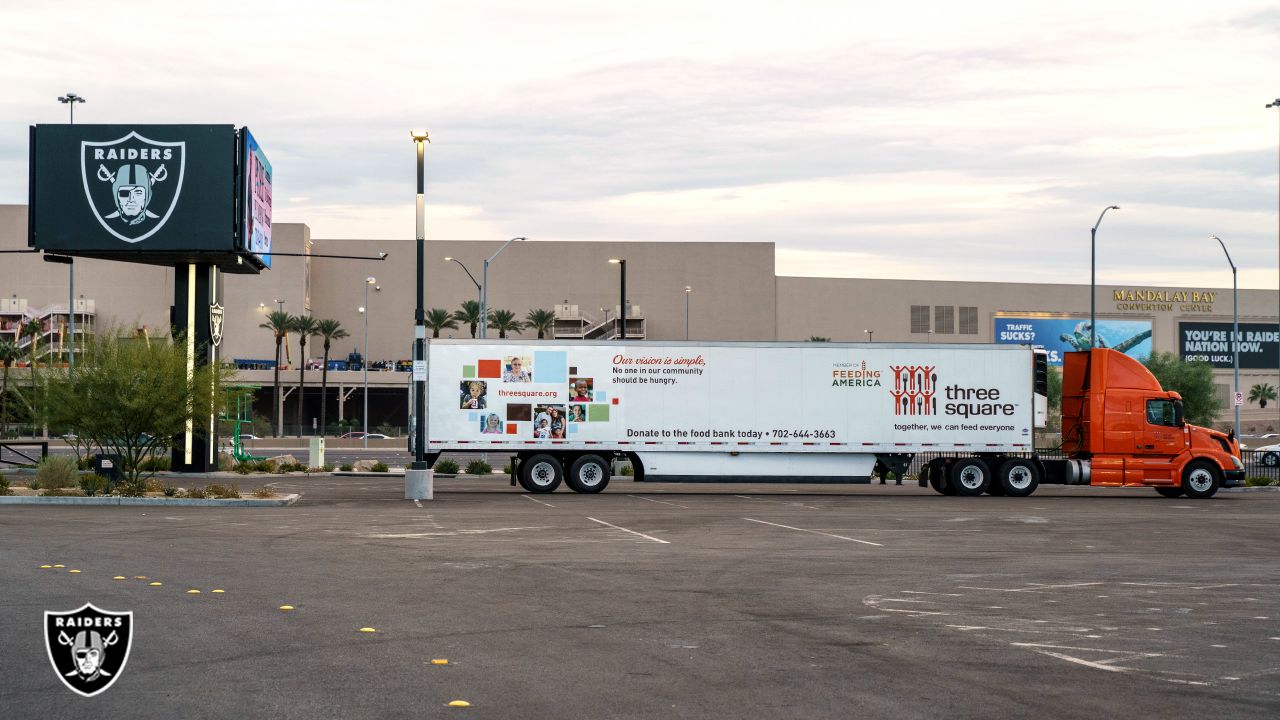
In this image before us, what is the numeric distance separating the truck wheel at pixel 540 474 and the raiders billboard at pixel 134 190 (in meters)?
13.5

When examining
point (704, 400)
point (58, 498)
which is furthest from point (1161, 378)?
point (58, 498)

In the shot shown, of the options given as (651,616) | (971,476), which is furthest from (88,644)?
(971,476)

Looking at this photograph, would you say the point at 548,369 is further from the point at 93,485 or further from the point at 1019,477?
the point at 1019,477

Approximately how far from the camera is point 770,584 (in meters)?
14.1

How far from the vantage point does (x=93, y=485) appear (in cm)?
2756

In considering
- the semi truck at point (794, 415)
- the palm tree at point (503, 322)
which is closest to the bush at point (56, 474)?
the semi truck at point (794, 415)

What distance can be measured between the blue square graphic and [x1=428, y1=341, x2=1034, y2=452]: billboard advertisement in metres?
0.03

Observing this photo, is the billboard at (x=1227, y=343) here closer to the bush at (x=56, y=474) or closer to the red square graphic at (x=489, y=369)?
the red square graphic at (x=489, y=369)

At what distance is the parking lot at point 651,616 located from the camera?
8281 mm

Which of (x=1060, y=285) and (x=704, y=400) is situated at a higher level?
(x=1060, y=285)

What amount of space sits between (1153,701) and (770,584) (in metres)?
6.11

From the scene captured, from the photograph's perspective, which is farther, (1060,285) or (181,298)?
(1060,285)

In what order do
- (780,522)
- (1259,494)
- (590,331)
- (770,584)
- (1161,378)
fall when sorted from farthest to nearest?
(590,331) < (1161,378) < (1259,494) < (780,522) < (770,584)

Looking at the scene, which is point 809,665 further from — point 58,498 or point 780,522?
point 58,498
